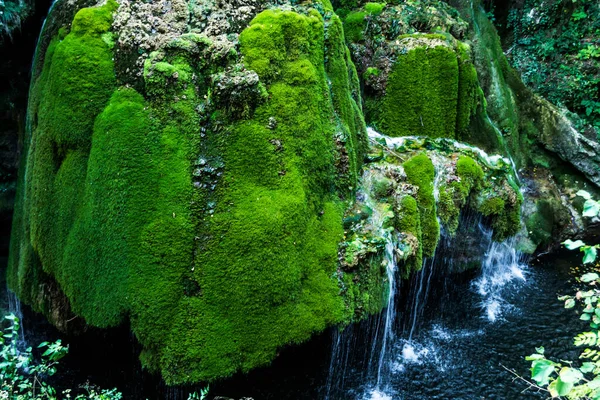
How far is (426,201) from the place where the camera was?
24.3 feet

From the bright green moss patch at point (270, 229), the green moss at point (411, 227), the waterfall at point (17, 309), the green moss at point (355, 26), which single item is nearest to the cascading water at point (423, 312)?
the green moss at point (411, 227)

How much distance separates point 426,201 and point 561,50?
1052 cm

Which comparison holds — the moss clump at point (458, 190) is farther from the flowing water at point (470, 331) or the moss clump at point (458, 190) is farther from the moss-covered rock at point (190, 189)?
the moss-covered rock at point (190, 189)

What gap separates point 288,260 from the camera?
17.8 ft

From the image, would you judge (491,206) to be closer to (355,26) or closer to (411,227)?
(411,227)

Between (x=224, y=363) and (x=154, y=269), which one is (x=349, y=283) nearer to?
(x=224, y=363)

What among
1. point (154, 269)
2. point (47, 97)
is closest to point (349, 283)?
point (154, 269)

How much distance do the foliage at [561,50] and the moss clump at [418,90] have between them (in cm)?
592

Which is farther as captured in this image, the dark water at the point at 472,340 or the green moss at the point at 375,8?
the green moss at the point at 375,8

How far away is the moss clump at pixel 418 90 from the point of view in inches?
369

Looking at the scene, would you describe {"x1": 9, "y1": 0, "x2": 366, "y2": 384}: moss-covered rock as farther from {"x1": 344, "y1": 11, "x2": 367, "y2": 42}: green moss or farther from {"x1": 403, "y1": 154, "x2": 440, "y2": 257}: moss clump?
{"x1": 344, "y1": 11, "x2": 367, "y2": 42}: green moss

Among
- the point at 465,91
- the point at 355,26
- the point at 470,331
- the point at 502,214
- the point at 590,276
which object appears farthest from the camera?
the point at 355,26

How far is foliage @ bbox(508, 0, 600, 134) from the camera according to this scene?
13320mm

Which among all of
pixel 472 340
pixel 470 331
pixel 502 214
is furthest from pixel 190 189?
pixel 502 214
